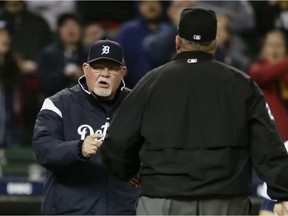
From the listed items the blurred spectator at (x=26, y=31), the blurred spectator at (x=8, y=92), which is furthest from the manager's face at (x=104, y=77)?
the blurred spectator at (x=26, y=31)

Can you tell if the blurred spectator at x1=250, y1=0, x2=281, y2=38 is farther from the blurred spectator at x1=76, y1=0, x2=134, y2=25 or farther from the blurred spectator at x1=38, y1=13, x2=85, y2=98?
the blurred spectator at x1=38, y1=13, x2=85, y2=98

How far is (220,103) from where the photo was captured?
482 centimetres

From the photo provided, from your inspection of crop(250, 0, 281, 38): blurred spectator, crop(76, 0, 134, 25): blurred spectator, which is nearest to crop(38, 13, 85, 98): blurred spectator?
crop(76, 0, 134, 25): blurred spectator

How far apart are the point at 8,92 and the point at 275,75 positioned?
2.82m

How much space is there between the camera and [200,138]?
188 inches

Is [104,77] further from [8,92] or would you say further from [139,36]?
[8,92]

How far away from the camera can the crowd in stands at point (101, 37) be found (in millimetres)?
9328

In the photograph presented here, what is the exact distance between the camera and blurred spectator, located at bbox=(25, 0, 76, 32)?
10.5 meters

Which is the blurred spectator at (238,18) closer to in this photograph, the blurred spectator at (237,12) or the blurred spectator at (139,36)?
the blurred spectator at (237,12)

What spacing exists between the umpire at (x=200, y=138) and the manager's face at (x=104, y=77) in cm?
98

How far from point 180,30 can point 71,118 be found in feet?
3.94

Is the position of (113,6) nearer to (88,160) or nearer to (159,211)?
(88,160)

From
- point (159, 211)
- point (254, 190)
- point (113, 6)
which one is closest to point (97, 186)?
point (159, 211)

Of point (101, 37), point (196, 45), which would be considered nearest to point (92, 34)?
point (101, 37)
